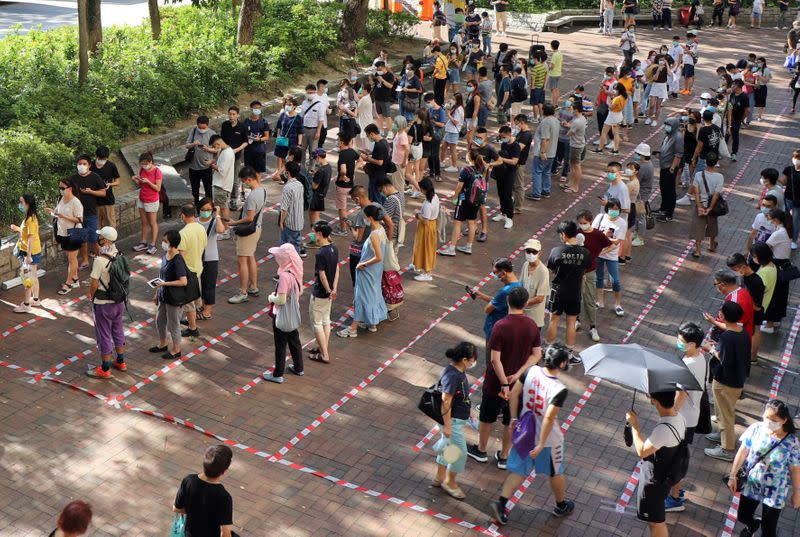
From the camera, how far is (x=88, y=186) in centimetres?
1351

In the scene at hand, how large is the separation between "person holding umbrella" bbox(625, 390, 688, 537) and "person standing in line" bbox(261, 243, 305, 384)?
4.09 metres

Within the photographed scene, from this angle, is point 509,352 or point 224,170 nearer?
point 509,352

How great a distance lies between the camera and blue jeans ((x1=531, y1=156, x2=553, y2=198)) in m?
17.2

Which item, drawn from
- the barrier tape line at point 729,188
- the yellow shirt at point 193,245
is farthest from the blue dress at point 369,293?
the barrier tape line at point 729,188

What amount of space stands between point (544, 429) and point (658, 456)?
0.96 m

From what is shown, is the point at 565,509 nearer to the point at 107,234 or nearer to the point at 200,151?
the point at 107,234

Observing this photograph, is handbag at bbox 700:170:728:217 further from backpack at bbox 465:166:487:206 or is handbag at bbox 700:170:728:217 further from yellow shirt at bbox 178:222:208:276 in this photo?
yellow shirt at bbox 178:222:208:276

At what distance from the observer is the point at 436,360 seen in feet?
39.2

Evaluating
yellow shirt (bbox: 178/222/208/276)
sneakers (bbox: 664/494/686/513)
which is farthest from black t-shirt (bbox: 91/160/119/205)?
sneakers (bbox: 664/494/686/513)

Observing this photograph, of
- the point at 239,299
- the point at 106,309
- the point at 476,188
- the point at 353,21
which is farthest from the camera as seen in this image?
the point at 353,21

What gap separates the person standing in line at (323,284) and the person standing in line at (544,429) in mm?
3339

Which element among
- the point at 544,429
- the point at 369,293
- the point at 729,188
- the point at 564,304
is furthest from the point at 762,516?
the point at 729,188

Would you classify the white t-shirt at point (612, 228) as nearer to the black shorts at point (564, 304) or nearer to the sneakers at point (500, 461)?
the black shorts at point (564, 304)

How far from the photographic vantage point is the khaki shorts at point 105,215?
1433 centimetres
